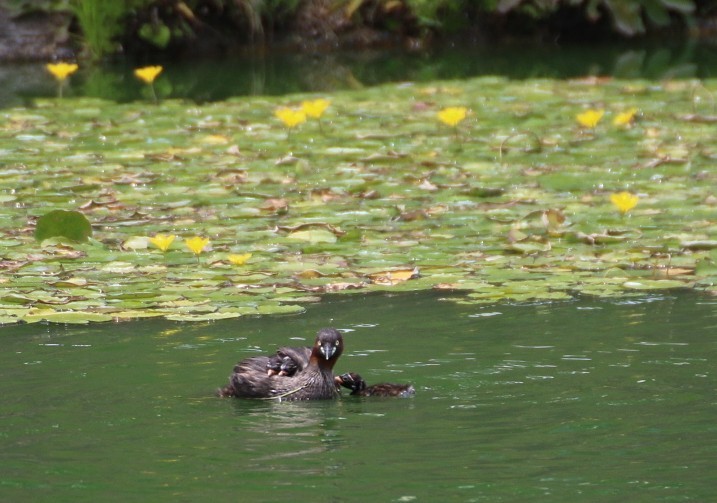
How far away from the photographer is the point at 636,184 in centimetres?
844

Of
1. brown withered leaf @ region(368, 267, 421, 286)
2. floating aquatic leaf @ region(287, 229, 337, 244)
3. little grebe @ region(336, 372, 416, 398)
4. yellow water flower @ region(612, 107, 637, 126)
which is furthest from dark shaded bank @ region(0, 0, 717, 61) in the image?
little grebe @ region(336, 372, 416, 398)

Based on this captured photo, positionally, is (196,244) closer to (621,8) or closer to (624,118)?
(624,118)

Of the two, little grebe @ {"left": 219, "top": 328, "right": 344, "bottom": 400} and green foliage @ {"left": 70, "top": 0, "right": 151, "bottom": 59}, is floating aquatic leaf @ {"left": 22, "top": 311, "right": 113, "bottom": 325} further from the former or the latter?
green foliage @ {"left": 70, "top": 0, "right": 151, "bottom": 59}

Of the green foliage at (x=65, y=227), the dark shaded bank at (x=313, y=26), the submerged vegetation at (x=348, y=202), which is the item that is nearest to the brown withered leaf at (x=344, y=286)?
the submerged vegetation at (x=348, y=202)

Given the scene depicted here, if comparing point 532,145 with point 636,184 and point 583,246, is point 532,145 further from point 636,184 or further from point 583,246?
point 583,246

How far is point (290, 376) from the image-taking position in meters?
5.18

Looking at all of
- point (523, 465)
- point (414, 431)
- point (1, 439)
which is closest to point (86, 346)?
point (1, 439)

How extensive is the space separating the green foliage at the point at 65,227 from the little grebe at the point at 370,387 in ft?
8.39

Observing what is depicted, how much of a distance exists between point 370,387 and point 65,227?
2.76m

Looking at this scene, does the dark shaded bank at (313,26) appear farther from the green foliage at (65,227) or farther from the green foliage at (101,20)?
A: the green foliage at (65,227)

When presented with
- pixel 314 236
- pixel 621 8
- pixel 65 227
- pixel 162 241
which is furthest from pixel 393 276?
pixel 621 8

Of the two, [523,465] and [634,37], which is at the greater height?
[634,37]

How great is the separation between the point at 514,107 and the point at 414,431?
7.31m

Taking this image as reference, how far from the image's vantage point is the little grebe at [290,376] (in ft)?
16.4
